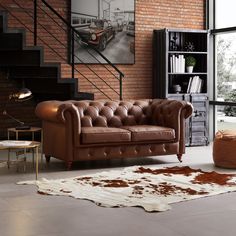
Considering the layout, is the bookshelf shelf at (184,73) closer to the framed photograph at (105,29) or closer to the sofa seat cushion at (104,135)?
the framed photograph at (105,29)

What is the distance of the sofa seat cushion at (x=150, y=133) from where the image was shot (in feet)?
25.7

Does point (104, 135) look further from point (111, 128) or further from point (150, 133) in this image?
point (150, 133)

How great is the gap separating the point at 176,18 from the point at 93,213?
6882 millimetres

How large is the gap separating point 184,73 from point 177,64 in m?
0.21

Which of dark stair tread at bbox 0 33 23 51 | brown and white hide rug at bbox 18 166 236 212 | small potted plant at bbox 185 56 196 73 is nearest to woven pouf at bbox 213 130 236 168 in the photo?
brown and white hide rug at bbox 18 166 236 212

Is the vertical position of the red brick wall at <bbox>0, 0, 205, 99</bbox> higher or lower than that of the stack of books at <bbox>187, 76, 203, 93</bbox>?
higher

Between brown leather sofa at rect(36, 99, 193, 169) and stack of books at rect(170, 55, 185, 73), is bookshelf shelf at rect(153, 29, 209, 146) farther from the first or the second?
brown leather sofa at rect(36, 99, 193, 169)

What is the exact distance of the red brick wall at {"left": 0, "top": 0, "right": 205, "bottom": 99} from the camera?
10086 mm

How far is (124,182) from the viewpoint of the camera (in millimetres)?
6465

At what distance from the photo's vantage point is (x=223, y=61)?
11078 mm

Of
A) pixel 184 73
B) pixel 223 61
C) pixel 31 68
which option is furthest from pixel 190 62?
pixel 31 68

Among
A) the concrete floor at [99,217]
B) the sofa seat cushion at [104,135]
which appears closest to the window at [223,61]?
the sofa seat cushion at [104,135]

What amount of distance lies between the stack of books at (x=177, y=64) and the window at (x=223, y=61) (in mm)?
932

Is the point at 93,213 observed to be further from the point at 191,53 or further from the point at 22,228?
the point at 191,53
